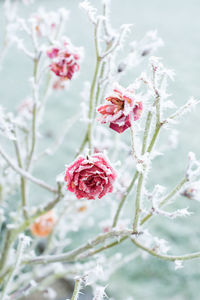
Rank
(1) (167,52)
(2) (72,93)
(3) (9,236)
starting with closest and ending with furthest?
(3) (9,236), (2) (72,93), (1) (167,52)

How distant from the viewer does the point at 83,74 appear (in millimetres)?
1956

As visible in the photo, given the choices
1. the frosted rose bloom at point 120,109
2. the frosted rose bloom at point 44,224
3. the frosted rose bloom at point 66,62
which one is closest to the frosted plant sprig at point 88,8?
the frosted rose bloom at point 66,62

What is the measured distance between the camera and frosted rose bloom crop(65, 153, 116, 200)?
0.41 m

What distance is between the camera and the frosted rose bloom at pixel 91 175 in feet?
1.35

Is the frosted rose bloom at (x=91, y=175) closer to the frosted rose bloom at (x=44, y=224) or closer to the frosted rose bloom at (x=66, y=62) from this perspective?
the frosted rose bloom at (x=66, y=62)

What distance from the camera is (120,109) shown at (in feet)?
1.28

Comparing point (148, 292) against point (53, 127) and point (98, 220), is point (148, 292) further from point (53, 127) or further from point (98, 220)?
point (53, 127)

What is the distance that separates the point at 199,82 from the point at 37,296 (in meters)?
1.32

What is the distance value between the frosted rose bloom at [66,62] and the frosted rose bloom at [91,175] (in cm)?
17

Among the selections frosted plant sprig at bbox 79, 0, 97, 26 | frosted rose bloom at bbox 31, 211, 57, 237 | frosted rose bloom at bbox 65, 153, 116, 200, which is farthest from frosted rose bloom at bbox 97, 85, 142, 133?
frosted rose bloom at bbox 31, 211, 57, 237

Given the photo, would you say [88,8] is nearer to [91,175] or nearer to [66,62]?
[66,62]

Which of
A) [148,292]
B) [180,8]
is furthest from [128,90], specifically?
[180,8]

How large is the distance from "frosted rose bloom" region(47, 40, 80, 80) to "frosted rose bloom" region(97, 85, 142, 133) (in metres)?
0.17

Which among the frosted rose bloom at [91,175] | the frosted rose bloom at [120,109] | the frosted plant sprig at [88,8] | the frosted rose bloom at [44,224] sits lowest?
the frosted rose bloom at [91,175]
